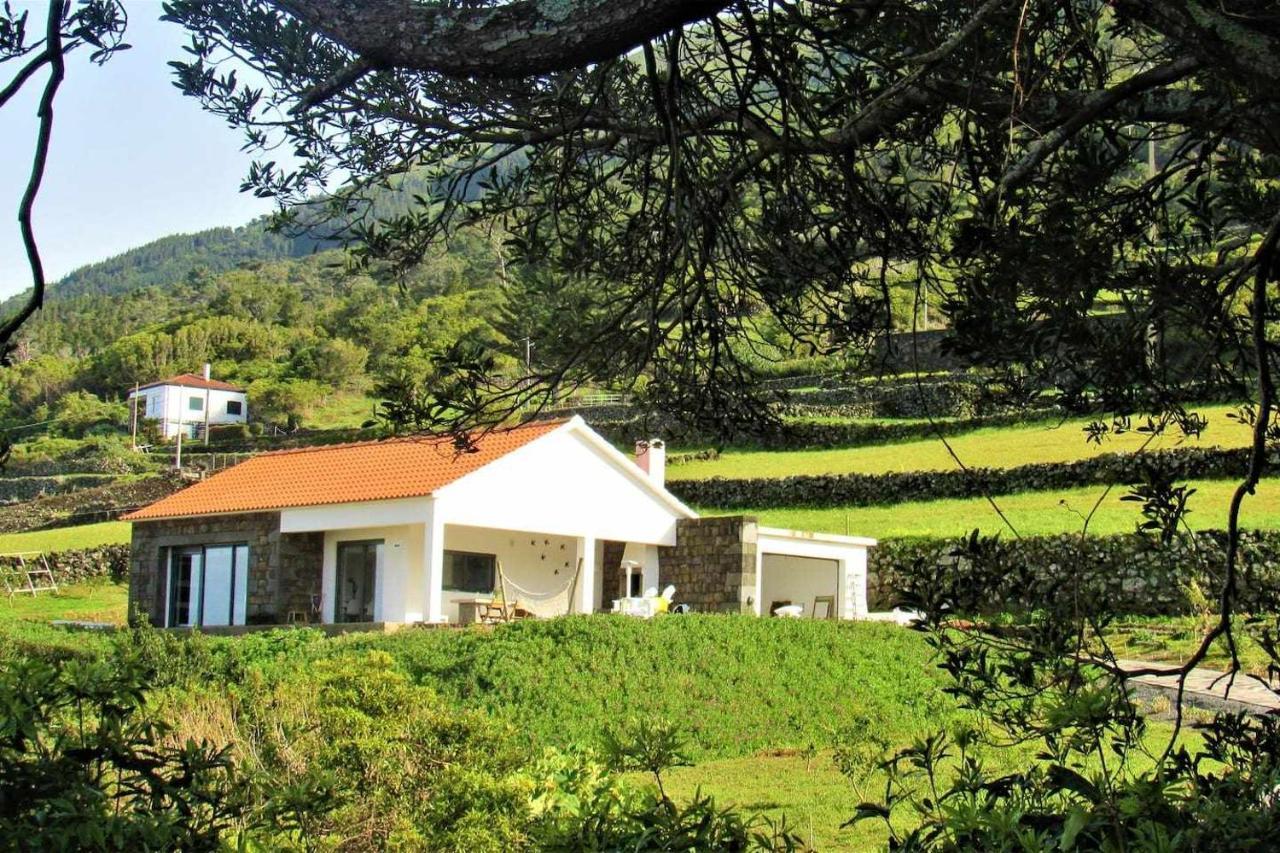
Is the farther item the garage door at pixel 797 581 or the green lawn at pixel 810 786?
the garage door at pixel 797 581

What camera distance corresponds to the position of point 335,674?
9.05m

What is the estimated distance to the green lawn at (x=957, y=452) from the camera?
1305 inches

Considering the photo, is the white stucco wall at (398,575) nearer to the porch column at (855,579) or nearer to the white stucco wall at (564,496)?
the white stucco wall at (564,496)

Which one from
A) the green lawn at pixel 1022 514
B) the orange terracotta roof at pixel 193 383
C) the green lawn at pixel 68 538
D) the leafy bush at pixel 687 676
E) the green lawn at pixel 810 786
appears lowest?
the green lawn at pixel 810 786

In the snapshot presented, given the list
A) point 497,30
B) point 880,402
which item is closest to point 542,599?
point 497,30

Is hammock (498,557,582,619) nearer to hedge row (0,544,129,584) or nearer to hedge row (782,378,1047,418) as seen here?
hedge row (782,378,1047,418)

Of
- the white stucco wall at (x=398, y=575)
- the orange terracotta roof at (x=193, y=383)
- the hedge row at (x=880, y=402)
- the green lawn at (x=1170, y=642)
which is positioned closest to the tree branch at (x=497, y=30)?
the green lawn at (x=1170, y=642)

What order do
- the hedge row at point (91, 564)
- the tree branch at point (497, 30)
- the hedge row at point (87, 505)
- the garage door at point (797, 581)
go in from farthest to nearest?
the hedge row at point (87, 505) → the hedge row at point (91, 564) → the garage door at point (797, 581) → the tree branch at point (497, 30)

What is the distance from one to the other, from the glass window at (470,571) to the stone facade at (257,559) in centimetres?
252

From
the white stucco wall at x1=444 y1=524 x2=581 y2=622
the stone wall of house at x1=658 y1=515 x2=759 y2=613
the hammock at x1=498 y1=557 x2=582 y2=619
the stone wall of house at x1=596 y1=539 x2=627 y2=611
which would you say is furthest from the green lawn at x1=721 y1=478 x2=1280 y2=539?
the hammock at x1=498 y1=557 x2=582 y2=619

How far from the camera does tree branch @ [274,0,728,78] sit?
2.67 metres

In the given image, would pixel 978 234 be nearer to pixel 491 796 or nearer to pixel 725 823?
pixel 725 823

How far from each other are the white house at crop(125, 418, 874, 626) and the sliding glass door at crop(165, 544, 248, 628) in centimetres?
3

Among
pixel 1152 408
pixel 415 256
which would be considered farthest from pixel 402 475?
pixel 1152 408
